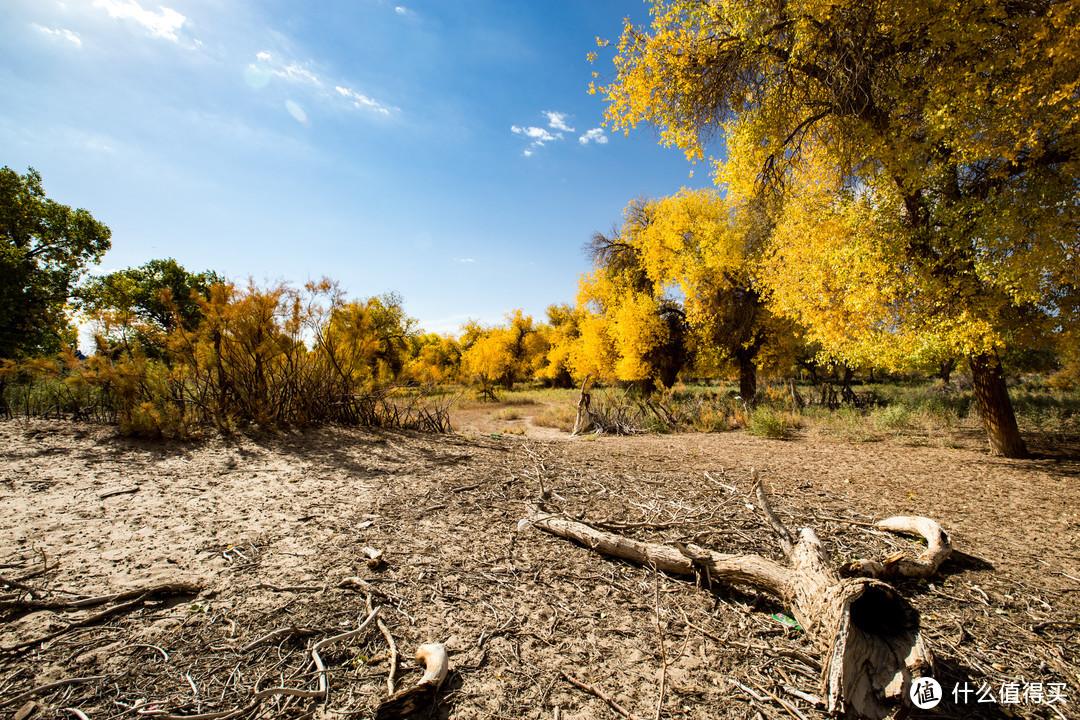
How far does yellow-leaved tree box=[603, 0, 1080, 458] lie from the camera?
4.77m

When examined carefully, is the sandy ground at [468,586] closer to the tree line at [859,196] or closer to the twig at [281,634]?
the twig at [281,634]

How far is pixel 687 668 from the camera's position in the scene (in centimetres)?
223

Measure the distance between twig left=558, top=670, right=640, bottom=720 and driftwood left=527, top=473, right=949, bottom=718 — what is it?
911 mm

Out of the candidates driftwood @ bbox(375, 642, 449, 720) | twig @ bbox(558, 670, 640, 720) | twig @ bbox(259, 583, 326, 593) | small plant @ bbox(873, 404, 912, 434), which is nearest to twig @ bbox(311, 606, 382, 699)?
driftwood @ bbox(375, 642, 449, 720)

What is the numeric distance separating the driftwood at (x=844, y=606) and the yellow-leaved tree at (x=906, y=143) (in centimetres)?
416

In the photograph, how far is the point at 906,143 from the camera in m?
5.52

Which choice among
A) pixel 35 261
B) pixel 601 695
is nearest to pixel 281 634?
pixel 601 695

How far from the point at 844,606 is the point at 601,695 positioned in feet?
4.30

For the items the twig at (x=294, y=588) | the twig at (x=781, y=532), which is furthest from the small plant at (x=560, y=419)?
the twig at (x=294, y=588)

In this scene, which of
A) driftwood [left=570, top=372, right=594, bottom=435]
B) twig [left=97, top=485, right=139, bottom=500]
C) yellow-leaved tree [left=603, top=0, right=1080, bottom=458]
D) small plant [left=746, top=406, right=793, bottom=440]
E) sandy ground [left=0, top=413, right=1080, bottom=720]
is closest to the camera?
sandy ground [left=0, top=413, right=1080, bottom=720]

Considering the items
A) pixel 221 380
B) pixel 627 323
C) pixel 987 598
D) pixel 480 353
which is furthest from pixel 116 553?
pixel 480 353

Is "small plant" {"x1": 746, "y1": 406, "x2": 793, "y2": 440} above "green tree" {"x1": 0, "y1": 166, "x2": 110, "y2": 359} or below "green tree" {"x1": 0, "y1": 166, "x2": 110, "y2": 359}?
below

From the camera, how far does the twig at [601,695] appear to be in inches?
75.6

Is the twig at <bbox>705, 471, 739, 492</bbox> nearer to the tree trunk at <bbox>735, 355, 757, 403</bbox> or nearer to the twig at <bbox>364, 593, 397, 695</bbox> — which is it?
the twig at <bbox>364, 593, 397, 695</bbox>
